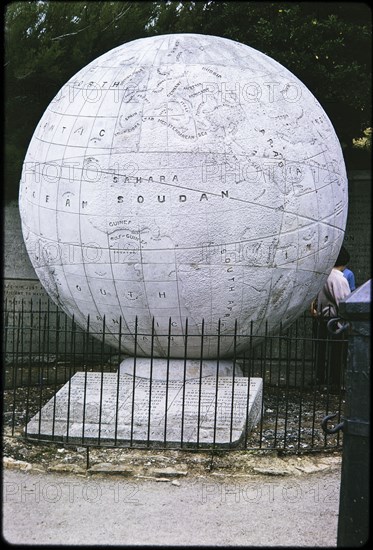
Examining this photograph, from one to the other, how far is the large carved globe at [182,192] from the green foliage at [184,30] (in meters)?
2.95

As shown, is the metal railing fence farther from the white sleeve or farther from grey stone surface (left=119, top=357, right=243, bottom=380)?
the white sleeve

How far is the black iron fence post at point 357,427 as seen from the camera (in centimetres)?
398

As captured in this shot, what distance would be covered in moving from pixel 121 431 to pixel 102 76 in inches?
132

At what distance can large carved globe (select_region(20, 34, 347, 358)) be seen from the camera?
7344mm

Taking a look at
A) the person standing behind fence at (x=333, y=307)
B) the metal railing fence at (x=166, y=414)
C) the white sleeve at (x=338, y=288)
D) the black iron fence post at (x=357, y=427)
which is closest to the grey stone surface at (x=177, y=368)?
the metal railing fence at (x=166, y=414)

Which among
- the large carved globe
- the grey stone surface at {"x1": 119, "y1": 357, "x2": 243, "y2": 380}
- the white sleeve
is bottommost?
the grey stone surface at {"x1": 119, "y1": 357, "x2": 243, "y2": 380}

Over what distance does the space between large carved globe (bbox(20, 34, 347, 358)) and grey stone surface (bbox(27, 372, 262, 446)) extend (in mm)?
460

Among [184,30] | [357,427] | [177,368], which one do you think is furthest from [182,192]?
[184,30]

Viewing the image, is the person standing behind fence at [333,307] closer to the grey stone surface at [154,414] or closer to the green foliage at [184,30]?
the grey stone surface at [154,414]

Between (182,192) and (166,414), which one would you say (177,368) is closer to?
(166,414)

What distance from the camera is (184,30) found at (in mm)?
11984

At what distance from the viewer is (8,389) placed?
9.42 meters

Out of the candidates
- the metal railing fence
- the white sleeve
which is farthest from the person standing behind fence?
the metal railing fence

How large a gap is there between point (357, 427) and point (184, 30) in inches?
359
